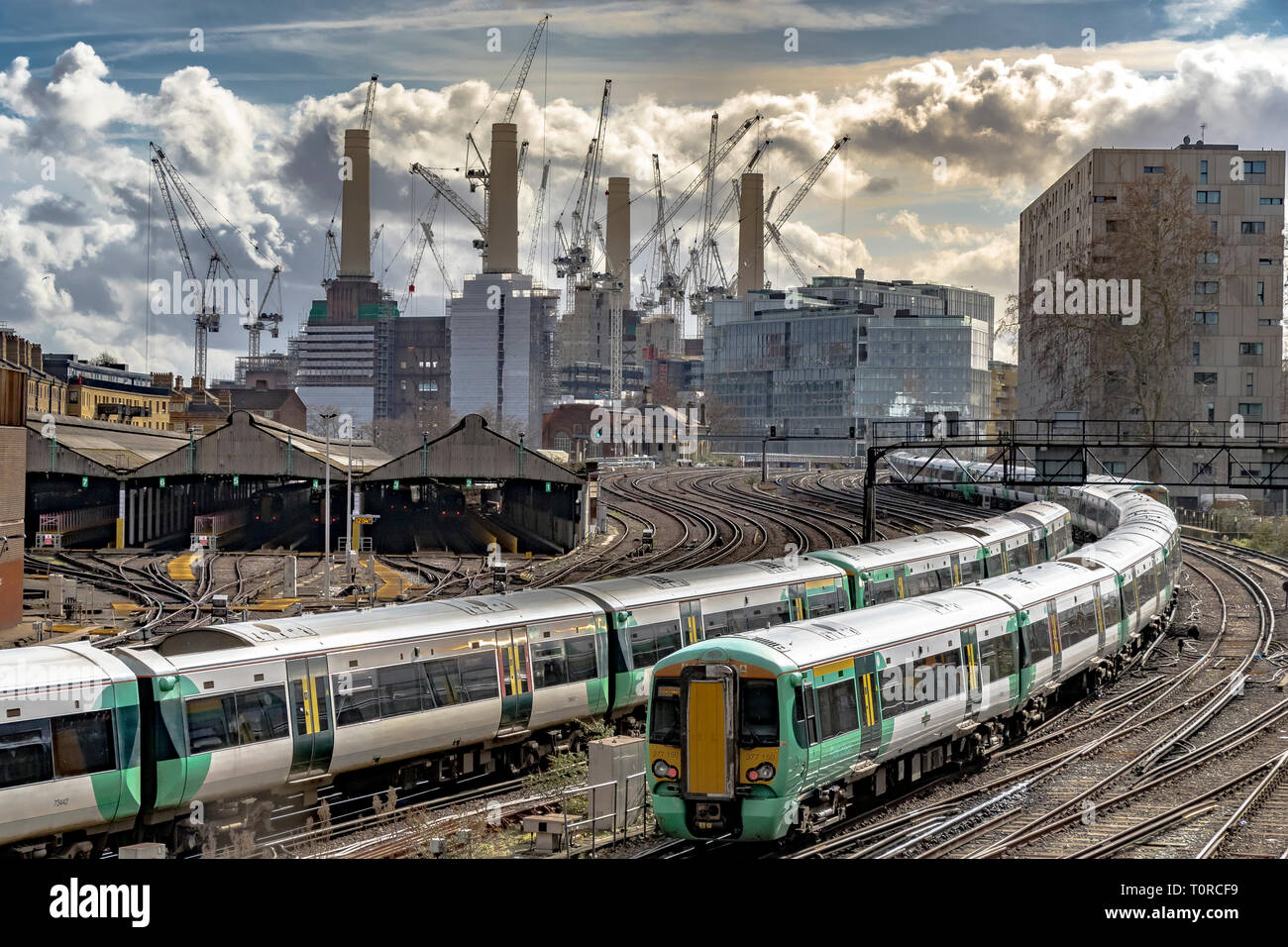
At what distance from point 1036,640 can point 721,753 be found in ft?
29.6

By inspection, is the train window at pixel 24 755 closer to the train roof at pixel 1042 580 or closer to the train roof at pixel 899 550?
the train roof at pixel 1042 580

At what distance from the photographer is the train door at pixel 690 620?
2244 centimetres

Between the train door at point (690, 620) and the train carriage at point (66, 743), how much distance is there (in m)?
9.91

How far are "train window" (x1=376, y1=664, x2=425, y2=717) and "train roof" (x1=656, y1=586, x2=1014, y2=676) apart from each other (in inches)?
168

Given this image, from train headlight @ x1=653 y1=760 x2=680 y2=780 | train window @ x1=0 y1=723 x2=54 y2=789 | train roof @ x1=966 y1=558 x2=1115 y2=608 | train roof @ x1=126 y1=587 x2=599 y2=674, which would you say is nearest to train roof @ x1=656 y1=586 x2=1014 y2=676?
train roof @ x1=966 y1=558 x2=1115 y2=608

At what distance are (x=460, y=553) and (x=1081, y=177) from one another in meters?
48.4

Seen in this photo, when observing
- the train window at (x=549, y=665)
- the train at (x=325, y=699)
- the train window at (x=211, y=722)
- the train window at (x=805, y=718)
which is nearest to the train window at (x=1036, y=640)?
the train at (x=325, y=699)

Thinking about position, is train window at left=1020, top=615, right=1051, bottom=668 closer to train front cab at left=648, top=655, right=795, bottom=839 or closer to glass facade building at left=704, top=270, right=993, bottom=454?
train front cab at left=648, top=655, right=795, bottom=839

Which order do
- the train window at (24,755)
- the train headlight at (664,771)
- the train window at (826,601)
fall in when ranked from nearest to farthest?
1. the train window at (24,755)
2. the train headlight at (664,771)
3. the train window at (826,601)

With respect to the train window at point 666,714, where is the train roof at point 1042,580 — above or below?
above

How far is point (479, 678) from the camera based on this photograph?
63.4ft
